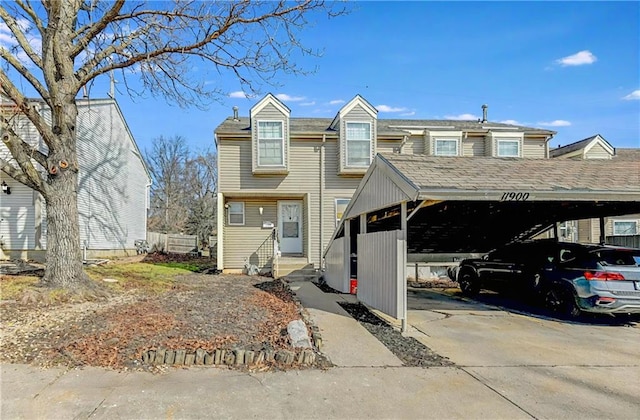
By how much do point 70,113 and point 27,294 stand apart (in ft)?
12.7

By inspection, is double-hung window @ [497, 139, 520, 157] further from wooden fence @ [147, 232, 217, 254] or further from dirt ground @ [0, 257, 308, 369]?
wooden fence @ [147, 232, 217, 254]

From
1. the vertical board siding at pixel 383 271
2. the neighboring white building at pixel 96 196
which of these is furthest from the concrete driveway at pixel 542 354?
the neighboring white building at pixel 96 196

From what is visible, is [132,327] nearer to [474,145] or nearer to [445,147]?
[445,147]

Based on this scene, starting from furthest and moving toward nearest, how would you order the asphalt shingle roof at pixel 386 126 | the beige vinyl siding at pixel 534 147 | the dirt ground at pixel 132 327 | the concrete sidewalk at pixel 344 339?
the beige vinyl siding at pixel 534 147 < the asphalt shingle roof at pixel 386 126 < the concrete sidewalk at pixel 344 339 < the dirt ground at pixel 132 327

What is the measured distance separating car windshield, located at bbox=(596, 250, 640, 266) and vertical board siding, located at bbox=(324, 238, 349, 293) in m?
5.85

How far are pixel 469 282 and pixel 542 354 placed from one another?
5959mm

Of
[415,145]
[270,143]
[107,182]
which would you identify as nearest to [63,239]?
[270,143]

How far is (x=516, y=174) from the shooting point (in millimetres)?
7586

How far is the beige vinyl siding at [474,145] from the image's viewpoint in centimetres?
1702

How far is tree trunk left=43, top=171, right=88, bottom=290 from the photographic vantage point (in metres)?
8.14

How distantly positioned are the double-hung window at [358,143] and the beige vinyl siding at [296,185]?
57 centimetres

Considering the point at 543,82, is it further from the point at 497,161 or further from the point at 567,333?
the point at 567,333

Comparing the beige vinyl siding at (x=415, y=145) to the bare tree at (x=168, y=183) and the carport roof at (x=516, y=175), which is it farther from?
the bare tree at (x=168, y=183)

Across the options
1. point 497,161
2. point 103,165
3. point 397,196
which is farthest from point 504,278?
point 103,165
